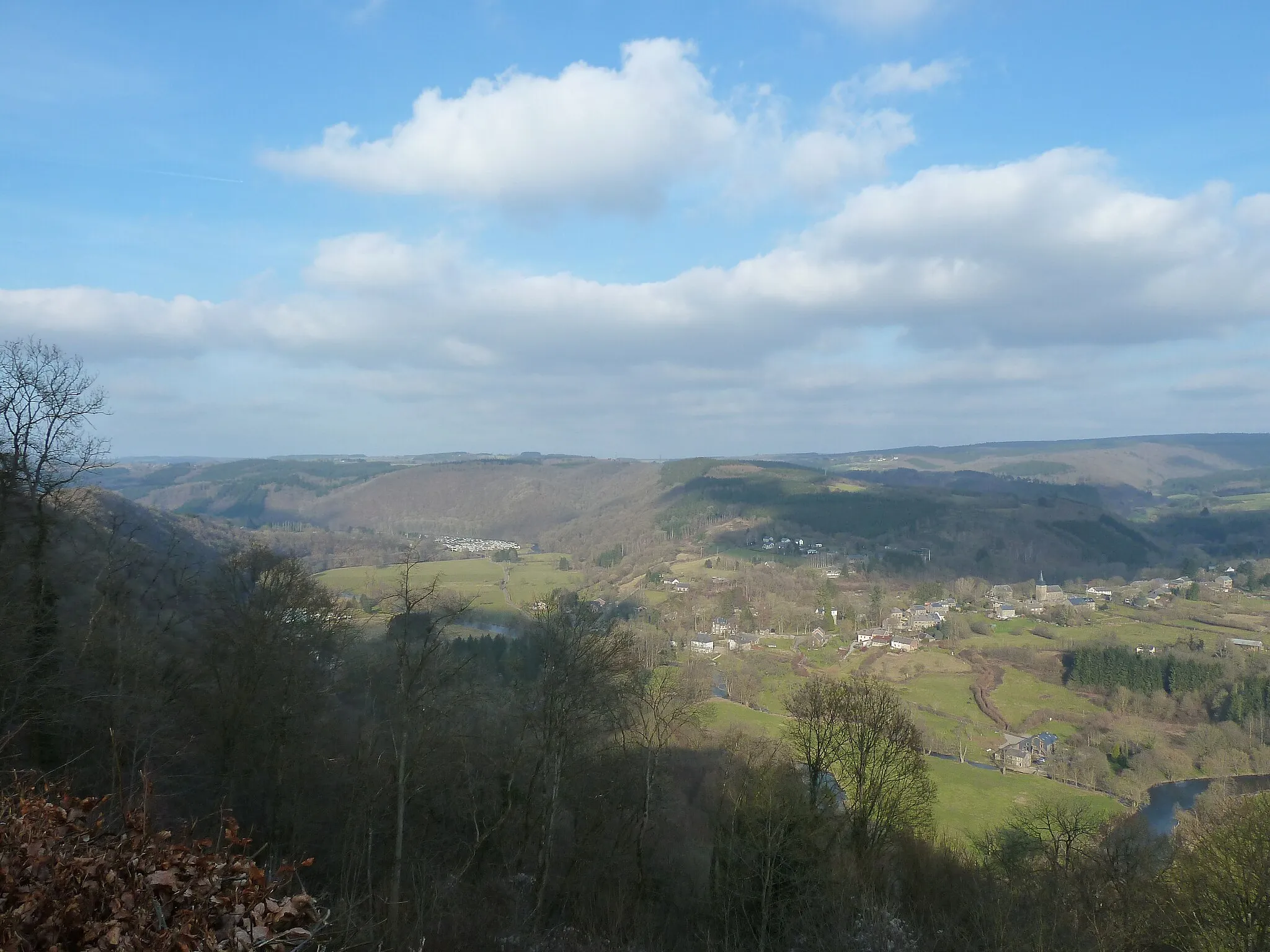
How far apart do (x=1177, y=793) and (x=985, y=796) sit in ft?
39.8

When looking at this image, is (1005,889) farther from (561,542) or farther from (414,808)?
(561,542)

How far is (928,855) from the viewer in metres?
18.5

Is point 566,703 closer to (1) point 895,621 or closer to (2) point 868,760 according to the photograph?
(2) point 868,760

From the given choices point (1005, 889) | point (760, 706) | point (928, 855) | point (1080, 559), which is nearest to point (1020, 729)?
point (760, 706)

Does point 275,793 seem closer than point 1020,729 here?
Yes

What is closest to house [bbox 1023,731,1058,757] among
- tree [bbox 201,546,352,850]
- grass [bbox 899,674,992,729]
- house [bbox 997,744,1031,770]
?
house [bbox 997,744,1031,770]

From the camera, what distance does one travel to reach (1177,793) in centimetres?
3481

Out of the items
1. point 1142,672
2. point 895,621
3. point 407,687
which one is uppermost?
point 407,687

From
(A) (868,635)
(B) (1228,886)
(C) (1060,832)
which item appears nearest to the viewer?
(B) (1228,886)

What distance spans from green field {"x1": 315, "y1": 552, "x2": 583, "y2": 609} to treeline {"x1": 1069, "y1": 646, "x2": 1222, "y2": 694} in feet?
131

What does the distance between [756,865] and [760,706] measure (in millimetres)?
29963

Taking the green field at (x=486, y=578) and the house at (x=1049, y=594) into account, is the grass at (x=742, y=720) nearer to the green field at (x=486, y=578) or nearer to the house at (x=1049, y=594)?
the green field at (x=486, y=578)

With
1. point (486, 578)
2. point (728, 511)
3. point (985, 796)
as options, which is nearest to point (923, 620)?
point (985, 796)

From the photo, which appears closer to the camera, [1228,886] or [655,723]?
[1228,886]
